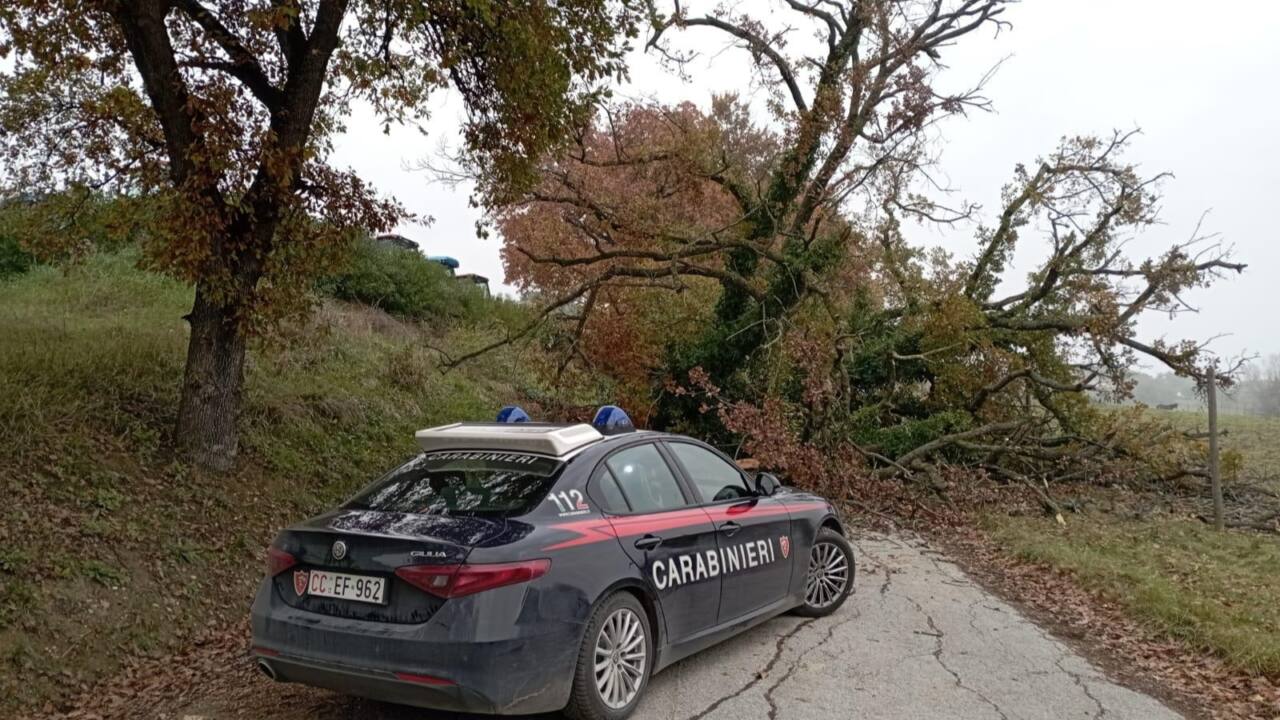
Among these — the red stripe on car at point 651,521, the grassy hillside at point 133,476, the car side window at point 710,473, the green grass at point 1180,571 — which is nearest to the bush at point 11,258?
the grassy hillside at point 133,476

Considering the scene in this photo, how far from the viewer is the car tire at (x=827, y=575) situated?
671 cm

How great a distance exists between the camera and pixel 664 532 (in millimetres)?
4977

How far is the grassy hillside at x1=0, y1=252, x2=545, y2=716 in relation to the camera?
5.79 metres

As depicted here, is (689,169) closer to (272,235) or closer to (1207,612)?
(272,235)

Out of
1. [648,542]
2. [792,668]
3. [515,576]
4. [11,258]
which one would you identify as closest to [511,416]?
[648,542]

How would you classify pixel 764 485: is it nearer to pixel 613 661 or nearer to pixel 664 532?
pixel 664 532

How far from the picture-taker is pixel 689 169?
13.8 meters

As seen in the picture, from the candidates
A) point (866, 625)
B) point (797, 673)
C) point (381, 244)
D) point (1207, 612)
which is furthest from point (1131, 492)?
point (381, 244)

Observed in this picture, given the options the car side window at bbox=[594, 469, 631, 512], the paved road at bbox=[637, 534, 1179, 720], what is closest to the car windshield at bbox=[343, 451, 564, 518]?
the car side window at bbox=[594, 469, 631, 512]

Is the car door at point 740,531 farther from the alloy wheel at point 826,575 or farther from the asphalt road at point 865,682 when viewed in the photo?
the alloy wheel at point 826,575

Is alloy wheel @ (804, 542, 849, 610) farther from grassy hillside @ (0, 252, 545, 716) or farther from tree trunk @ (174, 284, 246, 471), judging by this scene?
tree trunk @ (174, 284, 246, 471)

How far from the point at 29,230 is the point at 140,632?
164 inches

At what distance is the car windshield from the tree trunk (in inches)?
153

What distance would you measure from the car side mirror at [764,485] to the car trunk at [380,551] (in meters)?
2.23
